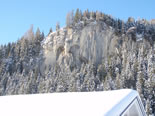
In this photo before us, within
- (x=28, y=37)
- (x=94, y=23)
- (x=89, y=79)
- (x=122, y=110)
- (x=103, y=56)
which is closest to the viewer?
(x=122, y=110)

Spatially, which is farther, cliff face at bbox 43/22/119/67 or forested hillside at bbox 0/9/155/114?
cliff face at bbox 43/22/119/67

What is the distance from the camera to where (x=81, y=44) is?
60.0 meters

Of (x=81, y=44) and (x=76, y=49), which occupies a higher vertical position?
(x=81, y=44)

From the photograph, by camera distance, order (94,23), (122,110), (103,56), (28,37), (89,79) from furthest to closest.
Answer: (28,37) → (94,23) → (103,56) → (89,79) → (122,110)

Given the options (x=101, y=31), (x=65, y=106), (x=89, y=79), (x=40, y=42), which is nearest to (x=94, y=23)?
(x=101, y=31)

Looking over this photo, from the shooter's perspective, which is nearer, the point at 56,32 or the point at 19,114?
the point at 19,114

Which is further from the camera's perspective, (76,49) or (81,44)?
(81,44)

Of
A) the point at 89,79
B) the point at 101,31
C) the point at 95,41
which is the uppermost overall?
the point at 101,31

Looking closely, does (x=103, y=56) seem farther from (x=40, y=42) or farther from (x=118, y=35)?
(x=40, y=42)

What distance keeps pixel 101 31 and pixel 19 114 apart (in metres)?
60.8

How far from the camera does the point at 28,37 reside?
71125mm

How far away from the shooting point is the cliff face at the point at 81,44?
58312 mm

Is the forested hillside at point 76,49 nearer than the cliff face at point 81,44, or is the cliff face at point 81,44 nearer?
the forested hillside at point 76,49

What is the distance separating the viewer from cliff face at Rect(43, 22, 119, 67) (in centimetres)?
5831
